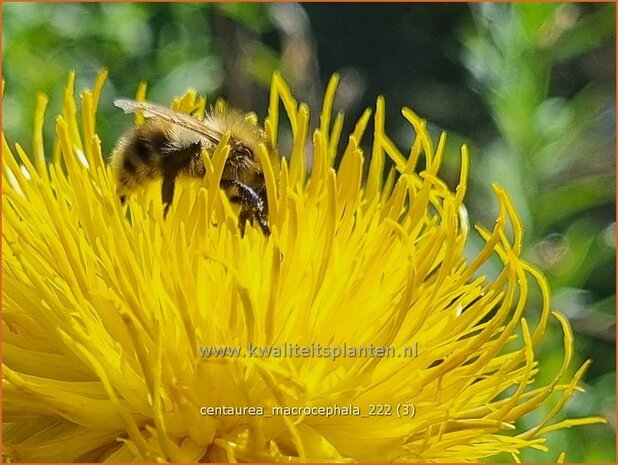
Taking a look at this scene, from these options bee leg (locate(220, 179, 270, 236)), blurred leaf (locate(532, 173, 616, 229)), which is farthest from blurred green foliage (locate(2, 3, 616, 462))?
bee leg (locate(220, 179, 270, 236))

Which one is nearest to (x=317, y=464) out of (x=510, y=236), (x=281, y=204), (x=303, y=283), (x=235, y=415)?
(x=235, y=415)

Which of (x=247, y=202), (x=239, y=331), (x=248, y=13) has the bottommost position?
(x=239, y=331)

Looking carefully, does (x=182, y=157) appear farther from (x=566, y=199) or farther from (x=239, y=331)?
(x=566, y=199)

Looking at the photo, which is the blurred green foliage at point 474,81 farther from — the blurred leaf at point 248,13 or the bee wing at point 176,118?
the bee wing at point 176,118

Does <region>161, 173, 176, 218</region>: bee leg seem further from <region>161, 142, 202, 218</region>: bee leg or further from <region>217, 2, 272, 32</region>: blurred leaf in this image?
<region>217, 2, 272, 32</region>: blurred leaf

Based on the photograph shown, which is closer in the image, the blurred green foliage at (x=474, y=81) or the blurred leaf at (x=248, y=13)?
the blurred green foliage at (x=474, y=81)

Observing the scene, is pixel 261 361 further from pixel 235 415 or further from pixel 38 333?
pixel 38 333

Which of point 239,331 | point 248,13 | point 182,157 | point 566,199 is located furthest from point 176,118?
point 566,199

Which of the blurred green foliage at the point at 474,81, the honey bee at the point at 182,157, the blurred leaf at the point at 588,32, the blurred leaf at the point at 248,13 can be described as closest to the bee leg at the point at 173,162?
the honey bee at the point at 182,157
